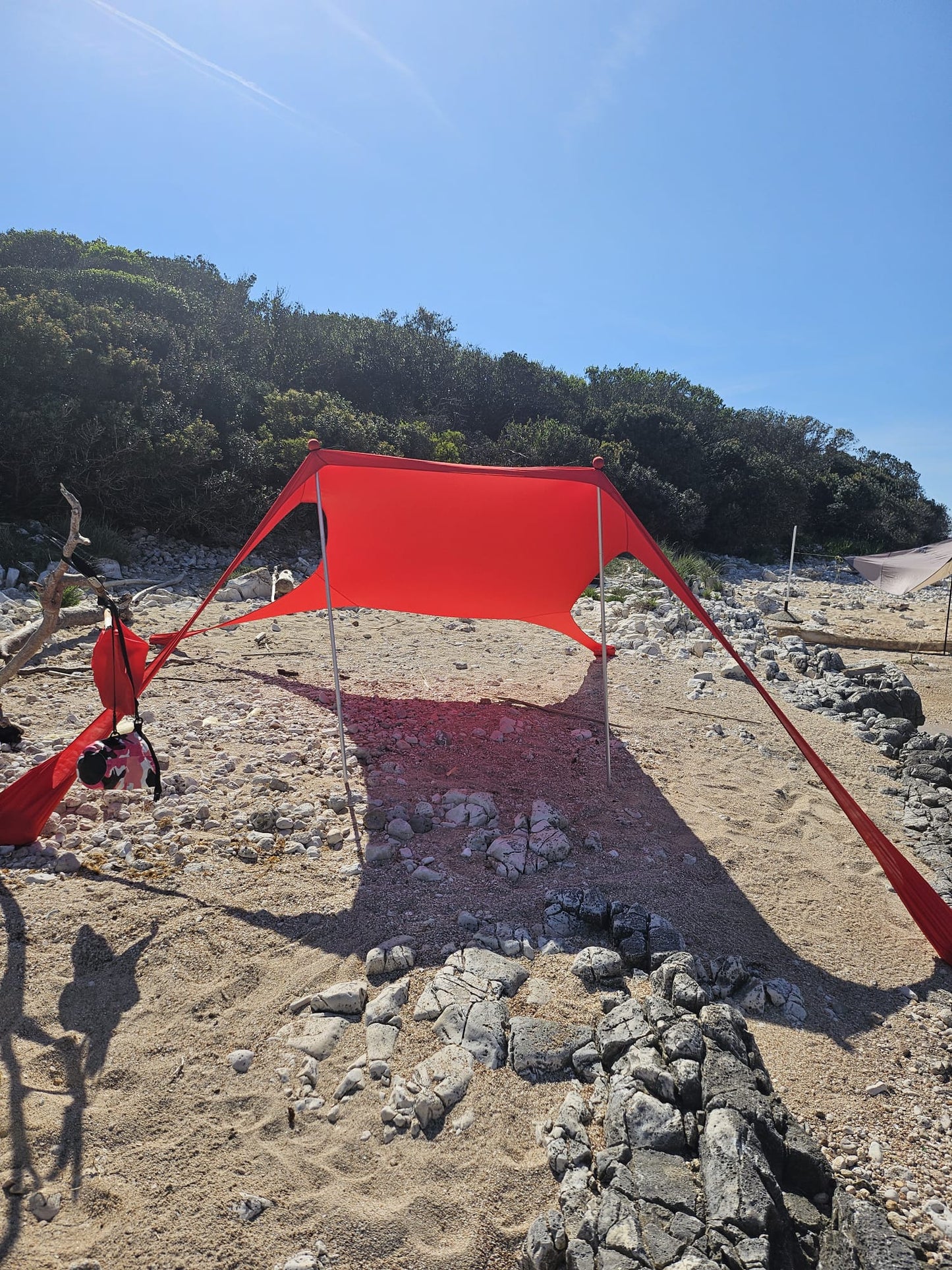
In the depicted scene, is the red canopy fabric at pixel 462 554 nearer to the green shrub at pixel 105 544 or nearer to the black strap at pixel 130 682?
the black strap at pixel 130 682

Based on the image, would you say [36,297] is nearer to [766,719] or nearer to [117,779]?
[117,779]

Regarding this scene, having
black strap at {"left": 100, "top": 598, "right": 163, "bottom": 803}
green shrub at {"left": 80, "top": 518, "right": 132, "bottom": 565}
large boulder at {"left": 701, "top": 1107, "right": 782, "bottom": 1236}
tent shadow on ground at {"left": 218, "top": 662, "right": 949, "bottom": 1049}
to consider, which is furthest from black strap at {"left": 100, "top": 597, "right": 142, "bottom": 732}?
green shrub at {"left": 80, "top": 518, "right": 132, "bottom": 565}

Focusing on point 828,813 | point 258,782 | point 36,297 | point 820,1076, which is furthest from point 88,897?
point 36,297

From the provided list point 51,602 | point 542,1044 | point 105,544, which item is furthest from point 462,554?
point 105,544

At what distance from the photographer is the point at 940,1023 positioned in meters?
2.66

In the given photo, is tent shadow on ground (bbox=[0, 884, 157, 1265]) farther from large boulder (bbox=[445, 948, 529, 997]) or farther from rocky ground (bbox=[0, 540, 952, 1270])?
large boulder (bbox=[445, 948, 529, 997])

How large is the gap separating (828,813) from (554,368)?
1941 cm

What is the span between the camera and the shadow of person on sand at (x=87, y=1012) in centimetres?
202

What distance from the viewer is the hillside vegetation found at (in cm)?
953

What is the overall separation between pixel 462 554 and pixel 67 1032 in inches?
153

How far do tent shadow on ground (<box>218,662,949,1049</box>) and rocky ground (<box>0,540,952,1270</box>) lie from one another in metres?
0.02

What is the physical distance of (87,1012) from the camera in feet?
8.04

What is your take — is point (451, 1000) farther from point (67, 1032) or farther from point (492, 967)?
point (67, 1032)

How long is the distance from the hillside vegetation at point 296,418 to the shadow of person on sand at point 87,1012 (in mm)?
8176
